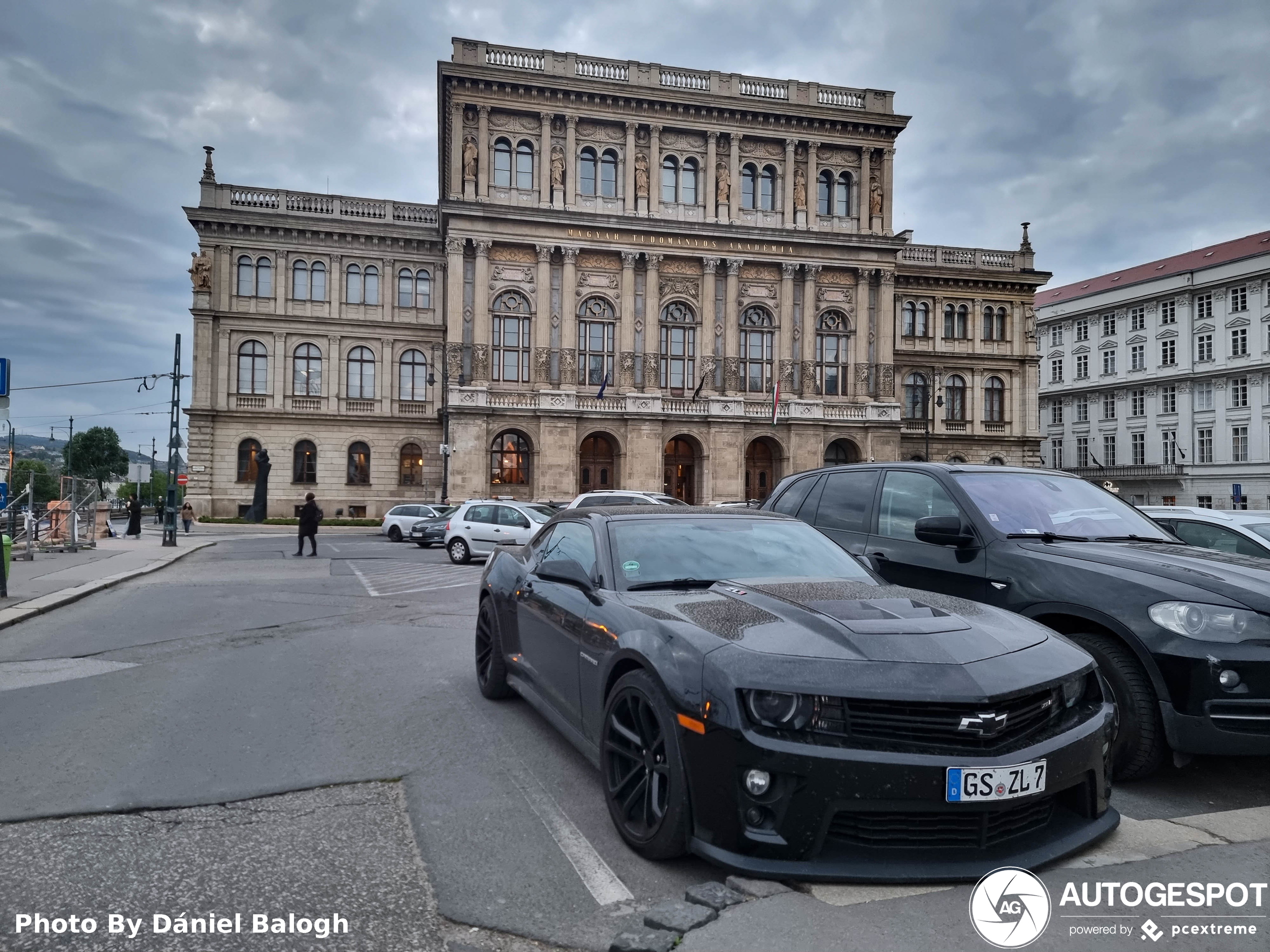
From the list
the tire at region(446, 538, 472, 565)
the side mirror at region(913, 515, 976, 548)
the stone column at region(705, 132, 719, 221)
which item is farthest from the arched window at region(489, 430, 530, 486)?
the side mirror at region(913, 515, 976, 548)

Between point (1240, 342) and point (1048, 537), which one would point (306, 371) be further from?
point (1240, 342)

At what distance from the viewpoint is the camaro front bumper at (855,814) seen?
2.79m

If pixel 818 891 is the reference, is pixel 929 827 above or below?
above

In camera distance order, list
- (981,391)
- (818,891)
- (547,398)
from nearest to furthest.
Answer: (818,891), (547,398), (981,391)

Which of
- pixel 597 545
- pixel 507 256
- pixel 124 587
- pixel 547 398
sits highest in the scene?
pixel 507 256

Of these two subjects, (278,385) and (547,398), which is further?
(278,385)

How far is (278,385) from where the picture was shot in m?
43.7

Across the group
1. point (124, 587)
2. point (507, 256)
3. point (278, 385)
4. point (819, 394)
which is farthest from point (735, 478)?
point (124, 587)

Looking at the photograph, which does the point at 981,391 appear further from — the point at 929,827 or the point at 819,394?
the point at 929,827

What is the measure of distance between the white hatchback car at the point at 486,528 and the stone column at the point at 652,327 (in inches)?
862

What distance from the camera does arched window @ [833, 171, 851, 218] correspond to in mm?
46125

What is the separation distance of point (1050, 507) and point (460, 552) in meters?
16.6

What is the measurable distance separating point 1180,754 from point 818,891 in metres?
2.55

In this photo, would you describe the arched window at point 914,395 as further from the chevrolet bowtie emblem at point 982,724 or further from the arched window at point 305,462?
the chevrolet bowtie emblem at point 982,724
